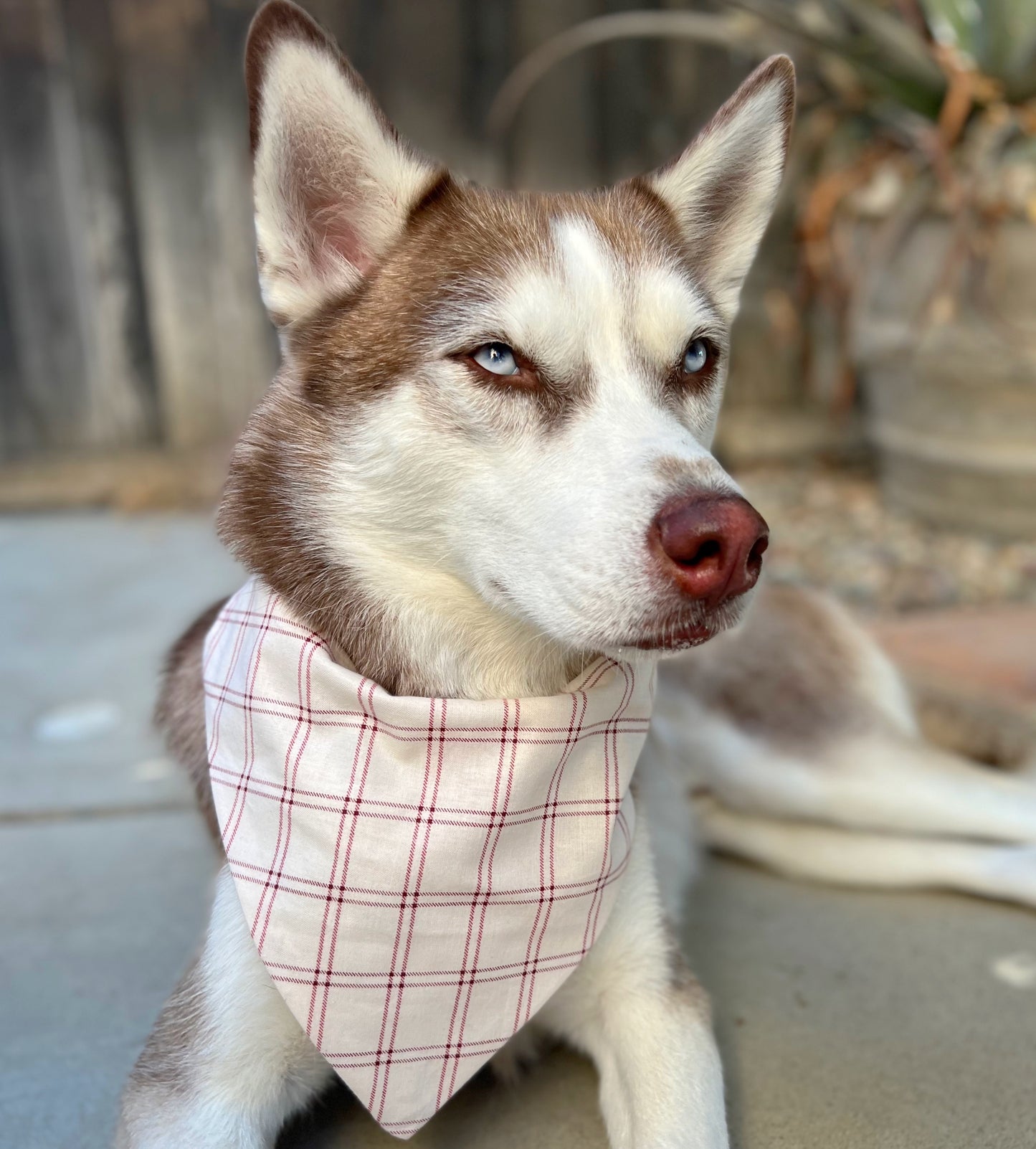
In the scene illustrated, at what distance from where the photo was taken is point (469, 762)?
1413 millimetres

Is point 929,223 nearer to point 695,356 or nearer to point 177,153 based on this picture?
point 695,356

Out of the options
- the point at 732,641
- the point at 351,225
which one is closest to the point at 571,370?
the point at 351,225

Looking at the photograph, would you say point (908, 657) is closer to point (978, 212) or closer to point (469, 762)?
point (978, 212)

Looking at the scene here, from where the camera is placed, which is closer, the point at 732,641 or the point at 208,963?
the point at 208,963

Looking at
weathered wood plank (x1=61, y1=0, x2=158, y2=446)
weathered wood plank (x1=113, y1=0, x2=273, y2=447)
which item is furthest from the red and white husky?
weathered wood plank (x1=61, y1=0, x2=158, y2=446)

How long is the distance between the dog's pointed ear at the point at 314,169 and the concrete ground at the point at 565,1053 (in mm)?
1174

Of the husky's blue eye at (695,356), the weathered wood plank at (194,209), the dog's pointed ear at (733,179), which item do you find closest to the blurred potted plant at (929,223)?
the weathered wood plank at (194,209)

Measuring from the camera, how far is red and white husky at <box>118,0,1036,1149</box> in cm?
128

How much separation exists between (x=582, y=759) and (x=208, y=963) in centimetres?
57

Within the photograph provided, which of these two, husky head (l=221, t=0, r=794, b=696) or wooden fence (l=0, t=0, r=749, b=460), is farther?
wooden fence (l=0, t=0, r=749, b=460)

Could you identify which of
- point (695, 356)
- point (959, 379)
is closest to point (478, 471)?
point (695, 356)

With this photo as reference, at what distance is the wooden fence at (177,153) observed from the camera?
495 cm

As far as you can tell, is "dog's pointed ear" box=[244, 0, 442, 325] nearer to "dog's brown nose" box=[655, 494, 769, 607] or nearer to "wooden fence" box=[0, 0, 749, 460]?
"dog's brown nose" box=[655, 494, 769, 607]

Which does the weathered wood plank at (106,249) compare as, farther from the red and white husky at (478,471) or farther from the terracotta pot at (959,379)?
the red and white husky at (478,471)
